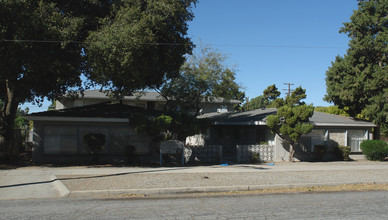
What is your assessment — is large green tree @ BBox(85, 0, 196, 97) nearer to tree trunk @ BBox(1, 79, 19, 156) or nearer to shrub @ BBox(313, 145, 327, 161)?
tree trunk @ BBox(1, 79, 19, 156)

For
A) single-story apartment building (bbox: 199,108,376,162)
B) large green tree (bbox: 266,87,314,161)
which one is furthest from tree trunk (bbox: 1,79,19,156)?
large green tree (bbox: 266,87,314,161)

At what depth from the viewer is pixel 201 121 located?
18516 mm

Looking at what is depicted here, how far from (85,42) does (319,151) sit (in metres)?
14.5

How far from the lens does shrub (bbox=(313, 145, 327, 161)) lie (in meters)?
20.8

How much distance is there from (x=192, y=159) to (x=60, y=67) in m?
8.36

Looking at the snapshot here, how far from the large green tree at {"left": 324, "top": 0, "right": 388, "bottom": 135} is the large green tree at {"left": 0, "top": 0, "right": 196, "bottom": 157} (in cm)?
1129

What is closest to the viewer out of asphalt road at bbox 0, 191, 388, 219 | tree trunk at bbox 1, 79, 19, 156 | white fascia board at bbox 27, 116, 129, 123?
asphalt road at bbox 0, 191, 388, 219

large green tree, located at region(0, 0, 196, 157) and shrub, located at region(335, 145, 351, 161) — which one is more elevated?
large green tree, located at region(0, 0, 196, 157)

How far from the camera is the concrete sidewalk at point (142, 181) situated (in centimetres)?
1034

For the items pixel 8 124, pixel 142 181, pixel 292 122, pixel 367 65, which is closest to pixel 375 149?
pixel 367 65

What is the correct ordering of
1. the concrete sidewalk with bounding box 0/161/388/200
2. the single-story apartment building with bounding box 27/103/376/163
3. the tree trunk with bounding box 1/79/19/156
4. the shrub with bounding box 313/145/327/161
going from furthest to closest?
the shrub with bounding box 313/145/327/161
the single-story apartment building with bounding box 27/103/376/163
the tree trunk with bounding box 1/79/19/156
the concrete sidewalk with bounding box 0/161/388/200

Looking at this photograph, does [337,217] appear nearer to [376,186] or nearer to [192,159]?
[376,186]

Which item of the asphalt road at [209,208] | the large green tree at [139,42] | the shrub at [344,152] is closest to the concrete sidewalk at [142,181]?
the asphalt road at [209,208]

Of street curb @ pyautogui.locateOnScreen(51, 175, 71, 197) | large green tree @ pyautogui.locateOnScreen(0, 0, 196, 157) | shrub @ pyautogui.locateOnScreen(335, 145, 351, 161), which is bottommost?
street curb @ pyautogui.locateOnScreen(51, 175, 71, 197)
